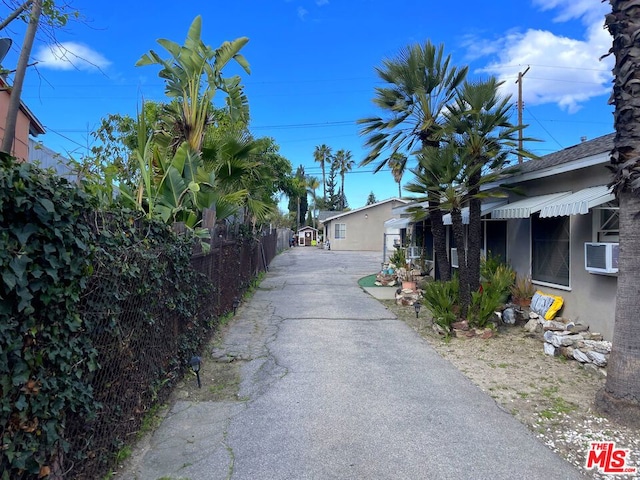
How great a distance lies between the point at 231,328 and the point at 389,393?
4.12 metres

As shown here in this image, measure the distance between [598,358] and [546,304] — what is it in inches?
91.6

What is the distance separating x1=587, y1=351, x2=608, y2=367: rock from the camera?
18.5ft

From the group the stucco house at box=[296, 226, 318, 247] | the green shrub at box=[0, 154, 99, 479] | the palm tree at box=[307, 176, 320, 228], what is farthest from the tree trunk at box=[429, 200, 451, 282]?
the palm tree at box=[307, 176, 320, 228]

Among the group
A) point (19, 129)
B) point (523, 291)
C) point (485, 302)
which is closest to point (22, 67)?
point (19, 129)

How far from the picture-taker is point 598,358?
5699 mm

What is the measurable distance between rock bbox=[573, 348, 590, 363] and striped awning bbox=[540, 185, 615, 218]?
78.0 inches

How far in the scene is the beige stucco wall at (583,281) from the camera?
21.8 feet

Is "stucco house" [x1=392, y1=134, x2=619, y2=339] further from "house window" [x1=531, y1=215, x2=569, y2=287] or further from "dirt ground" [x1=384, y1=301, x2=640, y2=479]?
"dirt ground" [x1=384, y1=301, x2=640, y2=479]

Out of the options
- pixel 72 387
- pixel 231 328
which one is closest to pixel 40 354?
pixel 72 387

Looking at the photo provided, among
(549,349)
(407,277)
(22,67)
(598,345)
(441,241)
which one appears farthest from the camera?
(407,277)

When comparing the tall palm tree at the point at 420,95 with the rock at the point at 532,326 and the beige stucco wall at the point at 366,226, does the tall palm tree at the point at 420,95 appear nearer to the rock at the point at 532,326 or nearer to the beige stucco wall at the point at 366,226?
the rock at the point at 532,326

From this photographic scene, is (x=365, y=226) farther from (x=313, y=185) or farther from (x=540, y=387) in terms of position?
(x=313, y=185)

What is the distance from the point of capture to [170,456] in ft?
11.6

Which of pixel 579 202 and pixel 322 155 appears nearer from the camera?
pixel 579 202
